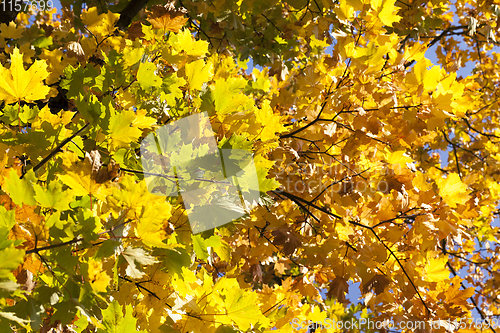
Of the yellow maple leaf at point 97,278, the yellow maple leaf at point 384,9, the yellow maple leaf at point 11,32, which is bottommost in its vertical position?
the yellow maple leaf at point 97,278

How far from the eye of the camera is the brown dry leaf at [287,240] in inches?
75.9

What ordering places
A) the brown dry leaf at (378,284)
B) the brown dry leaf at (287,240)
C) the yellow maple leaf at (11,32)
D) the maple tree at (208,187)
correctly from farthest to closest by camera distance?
the yellow maple leaf at (11,32) < the brown dry leaf at (287,240) < the brown dry leaf at (378,284) < the maple tree at (208,187)

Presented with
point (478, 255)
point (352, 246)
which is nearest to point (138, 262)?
point (352, 246)

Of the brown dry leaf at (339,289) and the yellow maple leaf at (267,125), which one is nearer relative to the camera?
the yellow maple leaf at (267,125)

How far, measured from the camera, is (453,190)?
185 cm

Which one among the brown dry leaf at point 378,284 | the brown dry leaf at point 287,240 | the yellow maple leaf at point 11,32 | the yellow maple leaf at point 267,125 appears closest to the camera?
the yellow maple leaf at point 267,125

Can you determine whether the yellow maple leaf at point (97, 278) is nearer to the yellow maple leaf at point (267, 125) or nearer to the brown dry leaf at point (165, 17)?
the yellow maple leaf at point (267, 125)

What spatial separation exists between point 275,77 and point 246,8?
26.8 inches

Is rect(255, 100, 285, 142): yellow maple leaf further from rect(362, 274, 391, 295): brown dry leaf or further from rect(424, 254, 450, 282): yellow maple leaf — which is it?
rect(424, 254, 450, 282): yellow maple leaf

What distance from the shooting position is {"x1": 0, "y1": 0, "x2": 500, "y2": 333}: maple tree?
82 centimetres

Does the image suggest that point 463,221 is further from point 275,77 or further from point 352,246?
point 275,77

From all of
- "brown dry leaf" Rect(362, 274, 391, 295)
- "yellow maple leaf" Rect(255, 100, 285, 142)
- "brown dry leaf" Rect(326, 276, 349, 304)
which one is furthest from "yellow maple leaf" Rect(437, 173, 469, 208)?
"yellow maple leaf" Rect(255, 100, 285, 142)

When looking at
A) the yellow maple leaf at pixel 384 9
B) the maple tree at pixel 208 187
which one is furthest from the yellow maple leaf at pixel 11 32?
the yellow maple leaf at pixel 384 9

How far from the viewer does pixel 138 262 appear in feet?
2.63
